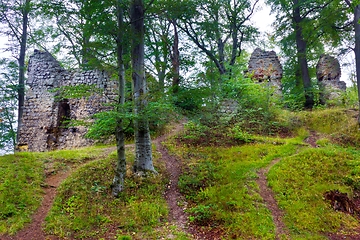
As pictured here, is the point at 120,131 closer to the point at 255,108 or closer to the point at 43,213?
the point at 43,213

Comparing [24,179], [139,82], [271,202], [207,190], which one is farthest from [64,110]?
[271,202]

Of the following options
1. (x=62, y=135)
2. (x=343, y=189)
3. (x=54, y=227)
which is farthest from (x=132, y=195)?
(x=62, y=135)

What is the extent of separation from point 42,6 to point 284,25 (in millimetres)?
12346

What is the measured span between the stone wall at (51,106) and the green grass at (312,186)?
7922mm

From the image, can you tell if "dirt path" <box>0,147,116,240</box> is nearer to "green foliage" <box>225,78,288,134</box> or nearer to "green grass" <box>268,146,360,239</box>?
"green grass" <box>268,146,360,239</box>

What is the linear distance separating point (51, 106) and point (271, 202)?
34.2ft

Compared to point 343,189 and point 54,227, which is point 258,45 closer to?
point 343,189

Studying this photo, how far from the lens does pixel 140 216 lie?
526cm

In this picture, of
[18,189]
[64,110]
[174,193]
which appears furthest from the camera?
[64,110]

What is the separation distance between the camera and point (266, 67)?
1500 centimetres

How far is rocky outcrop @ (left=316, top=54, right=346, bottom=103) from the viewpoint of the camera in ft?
44.0

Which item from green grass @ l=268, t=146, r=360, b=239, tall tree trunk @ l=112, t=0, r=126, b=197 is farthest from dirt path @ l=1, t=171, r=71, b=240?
green grass @ l=268, t=146, r=360, b=239

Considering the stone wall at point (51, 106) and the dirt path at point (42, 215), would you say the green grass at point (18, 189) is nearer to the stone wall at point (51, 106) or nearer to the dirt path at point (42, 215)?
the dirt path at point (42, 215)

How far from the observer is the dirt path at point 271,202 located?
4.87 meters
